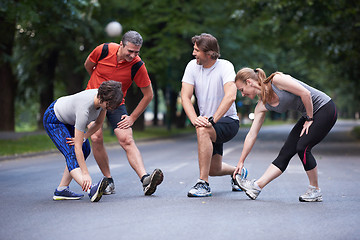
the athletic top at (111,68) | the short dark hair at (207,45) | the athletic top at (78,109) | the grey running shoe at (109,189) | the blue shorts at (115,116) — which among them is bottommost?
the grey running shoe at (109,189)

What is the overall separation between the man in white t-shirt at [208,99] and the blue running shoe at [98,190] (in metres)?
1.09

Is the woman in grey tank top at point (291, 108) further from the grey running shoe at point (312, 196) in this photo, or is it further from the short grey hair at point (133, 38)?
the short grey hair at point (133, 38)

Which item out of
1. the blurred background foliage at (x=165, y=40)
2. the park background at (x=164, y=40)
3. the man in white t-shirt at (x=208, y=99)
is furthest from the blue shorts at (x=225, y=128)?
the park background at (x=164, y=40)

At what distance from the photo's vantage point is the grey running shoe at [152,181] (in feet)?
22.1

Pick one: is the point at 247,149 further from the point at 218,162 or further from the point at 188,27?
the point at 188,27

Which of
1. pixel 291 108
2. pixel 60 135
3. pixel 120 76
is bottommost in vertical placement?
pixel 60 135

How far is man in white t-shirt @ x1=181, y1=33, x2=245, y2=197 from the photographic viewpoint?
6715mm

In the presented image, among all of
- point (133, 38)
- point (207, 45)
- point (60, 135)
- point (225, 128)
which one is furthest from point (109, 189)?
point (207, 45)

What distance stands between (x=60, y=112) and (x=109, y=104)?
77cm

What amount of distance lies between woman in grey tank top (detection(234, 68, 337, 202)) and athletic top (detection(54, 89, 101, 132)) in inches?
62.5

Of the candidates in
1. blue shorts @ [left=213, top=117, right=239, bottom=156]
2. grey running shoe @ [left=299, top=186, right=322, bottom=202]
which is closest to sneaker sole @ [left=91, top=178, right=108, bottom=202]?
blue shorts @ [left=213, top=117, right=239, bottom=156]

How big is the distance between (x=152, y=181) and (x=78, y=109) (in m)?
1.26

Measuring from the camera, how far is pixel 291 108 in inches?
255

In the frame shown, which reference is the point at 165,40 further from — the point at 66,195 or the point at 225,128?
the point at 66,195
